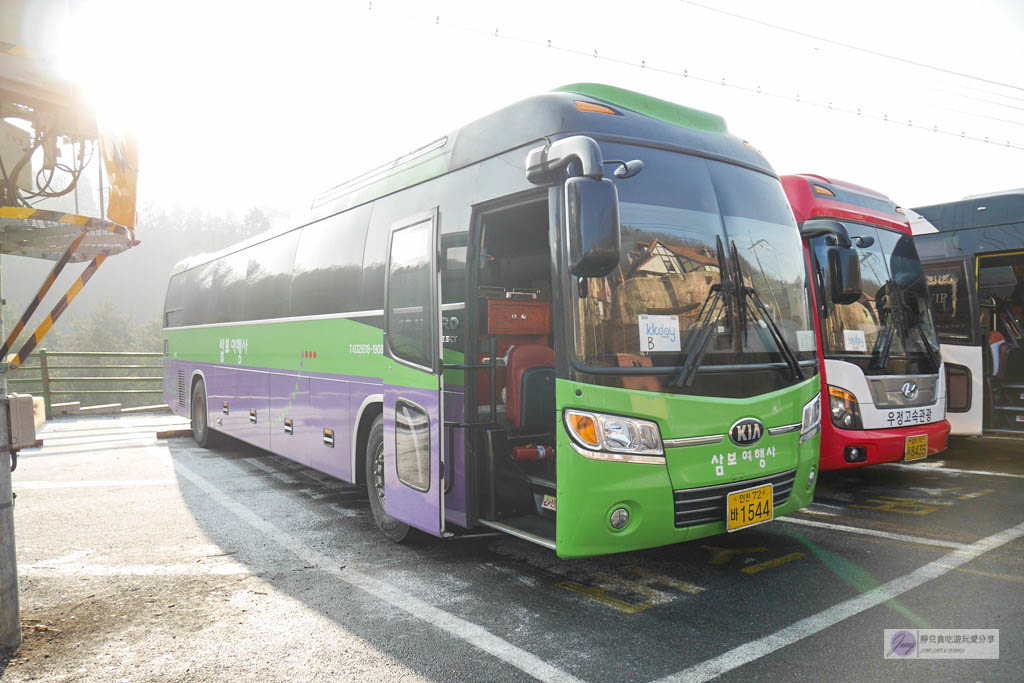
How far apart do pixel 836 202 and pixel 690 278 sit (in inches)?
160

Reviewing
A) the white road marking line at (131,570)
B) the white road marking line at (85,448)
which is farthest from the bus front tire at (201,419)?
the white road marking line at (131,570)

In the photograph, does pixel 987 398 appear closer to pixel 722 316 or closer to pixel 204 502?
pixel 722 316

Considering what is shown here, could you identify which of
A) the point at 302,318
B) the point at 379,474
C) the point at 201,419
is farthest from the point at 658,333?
the point at 201,419

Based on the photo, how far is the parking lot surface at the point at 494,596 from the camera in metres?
3.52

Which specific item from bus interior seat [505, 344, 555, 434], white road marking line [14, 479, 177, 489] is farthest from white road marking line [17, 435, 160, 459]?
bus interior seat [505, 344, 555, 434]

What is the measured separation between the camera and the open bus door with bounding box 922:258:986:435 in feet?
29.1

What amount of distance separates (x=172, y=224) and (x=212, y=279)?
11739 centimetres

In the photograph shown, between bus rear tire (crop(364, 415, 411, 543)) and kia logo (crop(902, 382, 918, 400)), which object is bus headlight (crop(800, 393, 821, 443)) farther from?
bus rear tire (crop(364, 415, 411, 543))

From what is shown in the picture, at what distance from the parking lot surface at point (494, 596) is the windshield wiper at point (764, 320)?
55.8 inches

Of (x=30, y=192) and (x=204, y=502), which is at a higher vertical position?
(x=30, y=192)

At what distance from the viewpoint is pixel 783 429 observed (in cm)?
455

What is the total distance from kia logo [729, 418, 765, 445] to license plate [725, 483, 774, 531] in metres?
0.29

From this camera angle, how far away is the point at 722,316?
4.31 meters

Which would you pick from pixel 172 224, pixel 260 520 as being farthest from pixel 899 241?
pixel 172 224
